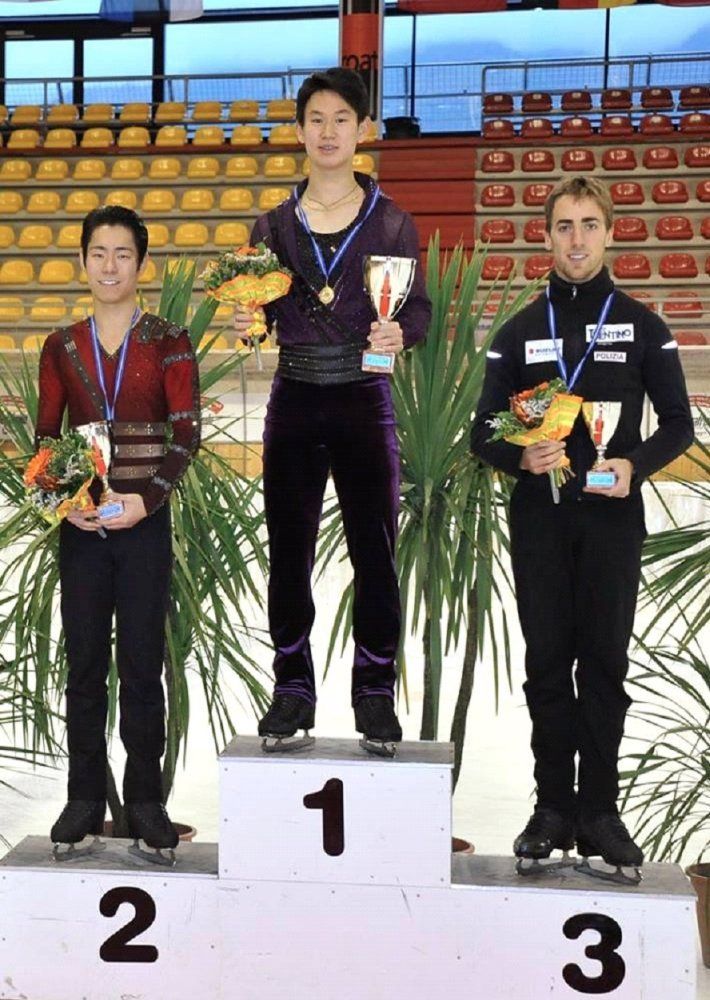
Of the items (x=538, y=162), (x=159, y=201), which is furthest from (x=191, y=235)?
(x=538, y=162)

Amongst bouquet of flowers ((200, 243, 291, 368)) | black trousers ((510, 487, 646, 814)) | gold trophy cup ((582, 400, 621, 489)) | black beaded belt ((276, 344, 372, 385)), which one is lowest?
black trousers ((510, 487, 646, 814))

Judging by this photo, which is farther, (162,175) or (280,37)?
(280,37)

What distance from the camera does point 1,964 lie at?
2924 mm

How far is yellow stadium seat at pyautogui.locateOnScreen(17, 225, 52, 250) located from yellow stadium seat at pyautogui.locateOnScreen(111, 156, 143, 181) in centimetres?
106

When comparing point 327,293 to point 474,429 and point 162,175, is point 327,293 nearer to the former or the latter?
point 474,429

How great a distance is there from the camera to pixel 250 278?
2.79 meters

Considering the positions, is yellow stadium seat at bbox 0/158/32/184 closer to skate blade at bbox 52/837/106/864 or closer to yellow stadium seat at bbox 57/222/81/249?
yellow stadium seat at bbox 57/222/81/249

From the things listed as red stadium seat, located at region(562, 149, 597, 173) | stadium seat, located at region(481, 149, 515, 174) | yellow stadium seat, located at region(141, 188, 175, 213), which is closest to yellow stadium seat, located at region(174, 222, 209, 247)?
yellow stadium seat, located at region(141, 188, 175, 213)

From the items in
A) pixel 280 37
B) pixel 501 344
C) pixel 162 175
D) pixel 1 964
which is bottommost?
pixel 1 964

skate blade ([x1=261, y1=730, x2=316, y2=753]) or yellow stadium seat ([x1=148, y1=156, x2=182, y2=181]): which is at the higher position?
yellow stadium seat ([x1=148, y1=156, x2=182, y2=181])

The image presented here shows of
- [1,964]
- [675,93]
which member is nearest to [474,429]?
[1,964]

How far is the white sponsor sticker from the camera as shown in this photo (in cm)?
280

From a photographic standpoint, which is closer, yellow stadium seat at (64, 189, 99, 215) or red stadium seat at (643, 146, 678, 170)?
red stadium seat at (643, 146, 678, 170)

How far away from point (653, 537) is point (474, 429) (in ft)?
2.17
